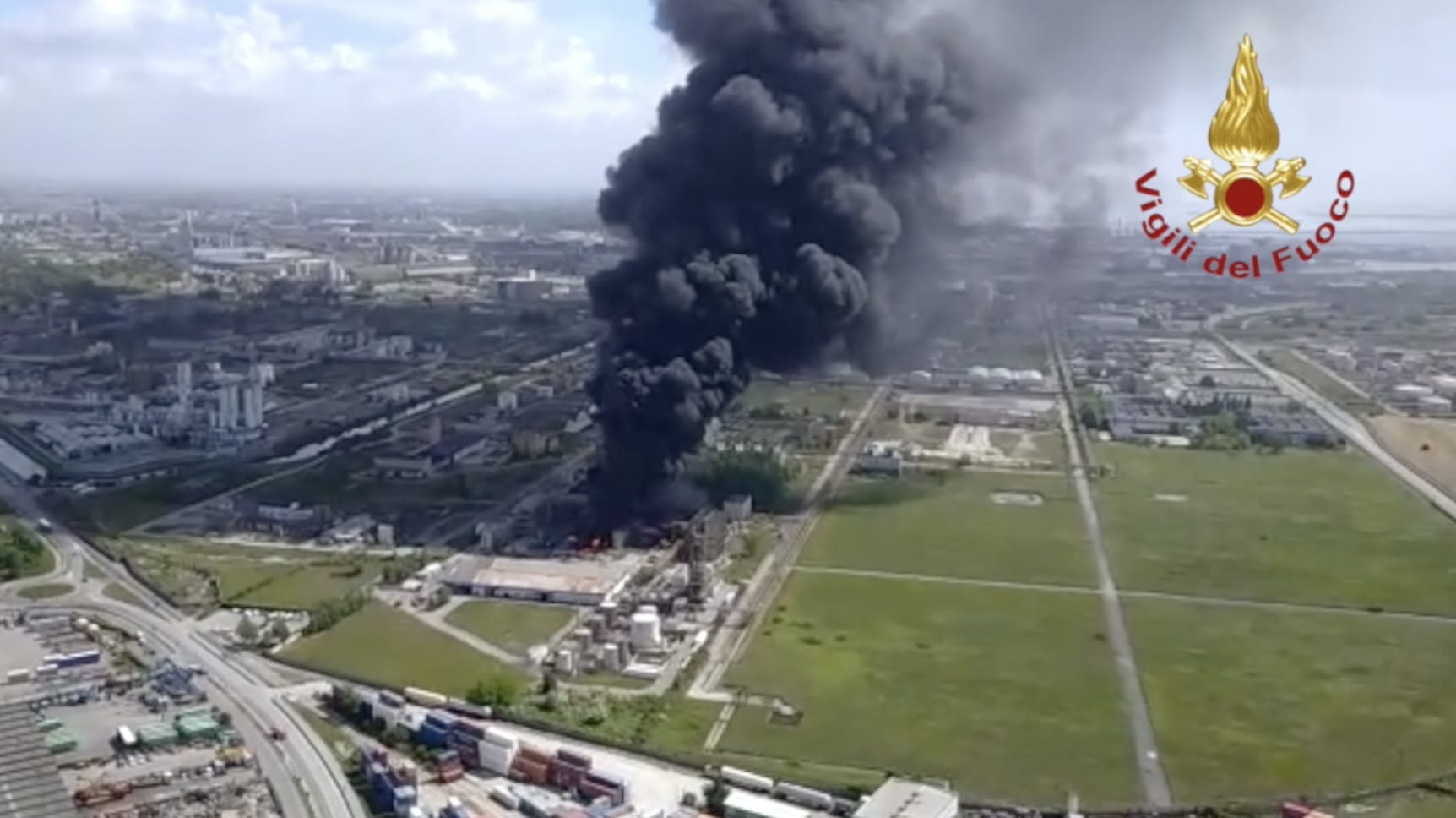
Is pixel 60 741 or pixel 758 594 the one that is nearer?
pixel 60 741

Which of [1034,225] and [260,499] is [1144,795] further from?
[1034,225]

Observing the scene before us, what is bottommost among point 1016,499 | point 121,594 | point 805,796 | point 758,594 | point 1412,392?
point 121,594

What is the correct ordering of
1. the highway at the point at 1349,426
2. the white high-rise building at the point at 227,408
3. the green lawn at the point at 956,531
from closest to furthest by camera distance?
the green lawn at the point at 956,531 < the highway at the point at 1349,426 < the white high-rise building at the point at 227,408

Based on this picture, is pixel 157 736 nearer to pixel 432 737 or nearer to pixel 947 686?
pixel 432 737

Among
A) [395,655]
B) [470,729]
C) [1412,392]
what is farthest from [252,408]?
[1412,392]

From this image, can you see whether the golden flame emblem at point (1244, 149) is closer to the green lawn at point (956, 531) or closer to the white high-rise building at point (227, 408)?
the green lawn at point (956, 531)

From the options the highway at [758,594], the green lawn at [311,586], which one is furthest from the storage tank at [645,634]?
the green lawn at [311,586]
